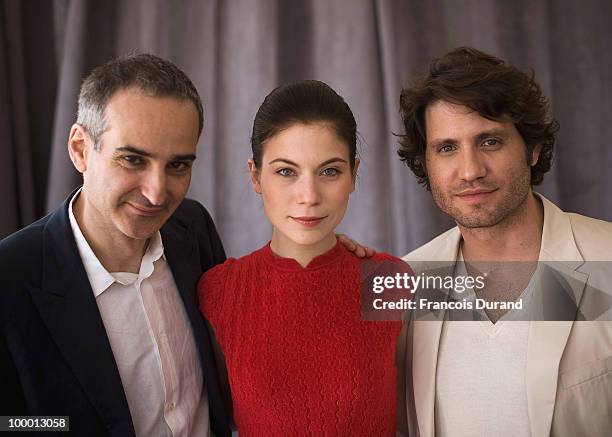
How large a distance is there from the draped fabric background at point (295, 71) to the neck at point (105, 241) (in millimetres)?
713

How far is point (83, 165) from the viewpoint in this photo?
1.29 meters

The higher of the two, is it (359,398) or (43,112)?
(43,112)

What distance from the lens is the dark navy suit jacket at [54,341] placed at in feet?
3.61

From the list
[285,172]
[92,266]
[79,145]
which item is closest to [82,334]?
[92,266]

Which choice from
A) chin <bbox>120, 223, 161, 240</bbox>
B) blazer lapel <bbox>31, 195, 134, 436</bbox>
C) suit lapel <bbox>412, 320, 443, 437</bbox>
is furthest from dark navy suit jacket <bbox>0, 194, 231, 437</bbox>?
suit lapel <bbox>412, 320, 443, 437</bbox>

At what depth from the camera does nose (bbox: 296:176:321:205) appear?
121 centimetres

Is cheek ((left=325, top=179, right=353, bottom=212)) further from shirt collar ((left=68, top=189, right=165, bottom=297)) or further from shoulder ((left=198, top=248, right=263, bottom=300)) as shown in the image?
shirt collar ((left=68, top=189, right=165, bottom=297))

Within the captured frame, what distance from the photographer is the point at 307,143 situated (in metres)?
1.22

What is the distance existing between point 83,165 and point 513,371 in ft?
3.44

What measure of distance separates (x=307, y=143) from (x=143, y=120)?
1.08 ft

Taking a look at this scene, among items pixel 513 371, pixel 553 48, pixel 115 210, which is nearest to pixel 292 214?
pixel 115 210

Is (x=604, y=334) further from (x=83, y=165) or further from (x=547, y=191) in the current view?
(x=83, y=165)

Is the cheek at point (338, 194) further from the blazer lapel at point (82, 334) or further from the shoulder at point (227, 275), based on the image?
the blazer lapel at point (82, 334)

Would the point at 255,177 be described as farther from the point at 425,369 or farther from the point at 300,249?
the point at 425,369
